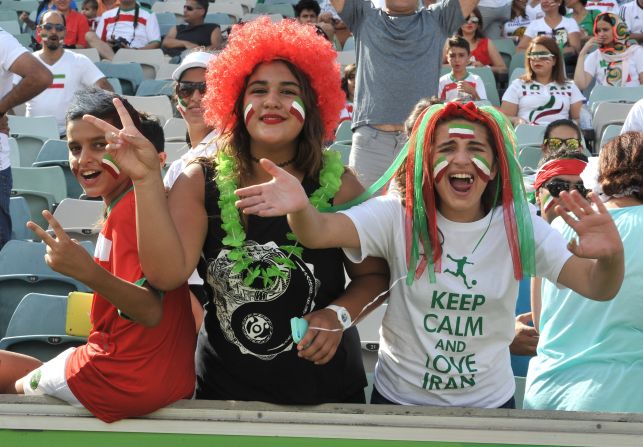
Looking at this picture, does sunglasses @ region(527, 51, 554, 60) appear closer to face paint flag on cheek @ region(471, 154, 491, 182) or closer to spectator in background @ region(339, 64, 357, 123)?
spectator in background @ region(339, 64, 357, 123)

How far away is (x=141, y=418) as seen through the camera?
249 centimetres

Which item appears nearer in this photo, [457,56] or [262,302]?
[262,302]

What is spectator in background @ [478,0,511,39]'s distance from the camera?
33.1 feet

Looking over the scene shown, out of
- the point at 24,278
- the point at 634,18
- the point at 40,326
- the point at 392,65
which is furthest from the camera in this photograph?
the point at 634,18

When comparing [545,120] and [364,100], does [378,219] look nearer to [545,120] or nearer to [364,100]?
[364,100]

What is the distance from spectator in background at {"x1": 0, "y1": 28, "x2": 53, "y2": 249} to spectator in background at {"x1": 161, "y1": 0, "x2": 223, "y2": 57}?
17.4 feet

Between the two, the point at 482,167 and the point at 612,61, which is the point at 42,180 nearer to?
the point at 482,167

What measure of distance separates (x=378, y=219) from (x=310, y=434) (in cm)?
56

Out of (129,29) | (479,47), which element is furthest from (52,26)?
(479,47)

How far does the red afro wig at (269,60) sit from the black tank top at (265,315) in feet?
0.80

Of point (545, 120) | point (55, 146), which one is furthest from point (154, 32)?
point (545, 120)

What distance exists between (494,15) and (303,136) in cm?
793

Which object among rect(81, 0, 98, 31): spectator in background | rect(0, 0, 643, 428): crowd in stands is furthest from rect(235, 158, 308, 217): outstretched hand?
rect(81, 0, 98, 31): spectator in background

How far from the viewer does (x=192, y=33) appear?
1045 cm
